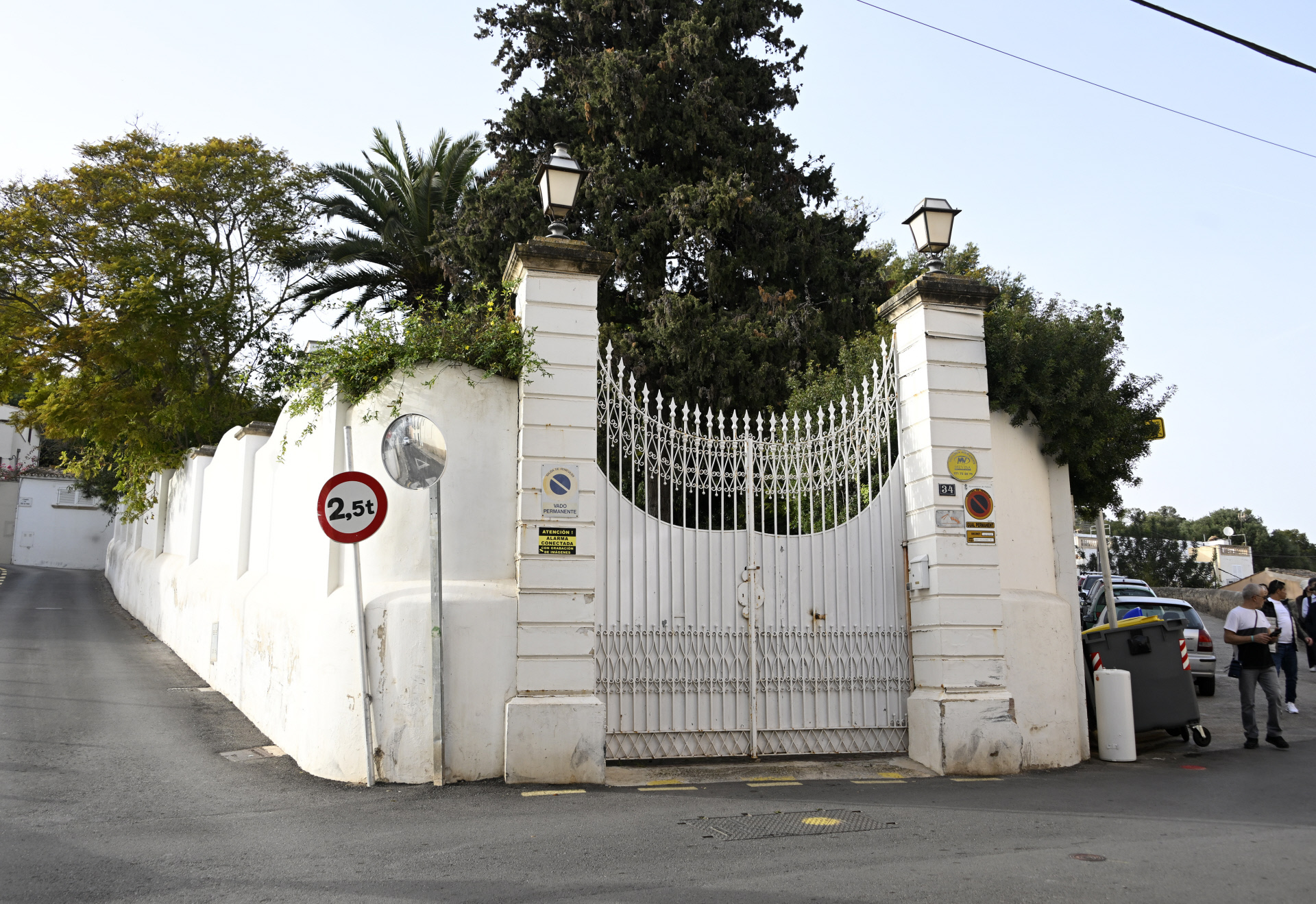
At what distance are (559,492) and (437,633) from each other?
1.40 m

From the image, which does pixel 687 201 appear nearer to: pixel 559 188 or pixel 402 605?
→ pixel 559 188

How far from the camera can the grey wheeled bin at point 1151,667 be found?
29.1ft

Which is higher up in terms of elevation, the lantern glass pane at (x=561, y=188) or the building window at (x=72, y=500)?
the building window at (x=72, y=500)

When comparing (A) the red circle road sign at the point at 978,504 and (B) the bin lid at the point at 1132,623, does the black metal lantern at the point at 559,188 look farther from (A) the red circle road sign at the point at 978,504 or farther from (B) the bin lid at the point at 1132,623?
(B) the bin lid at the point at 1132,623

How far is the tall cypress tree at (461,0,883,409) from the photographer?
19.2m

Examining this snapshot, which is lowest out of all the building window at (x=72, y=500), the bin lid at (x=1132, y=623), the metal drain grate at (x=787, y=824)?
the metal drain grate at (x=787, y=824)

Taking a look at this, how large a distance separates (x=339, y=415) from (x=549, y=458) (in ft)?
5.61

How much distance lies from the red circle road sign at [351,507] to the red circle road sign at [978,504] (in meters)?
4.79

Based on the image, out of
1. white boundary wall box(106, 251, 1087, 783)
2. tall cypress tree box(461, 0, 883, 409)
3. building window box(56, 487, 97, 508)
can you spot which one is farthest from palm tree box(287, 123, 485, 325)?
building window box(56, 487, 97, 508)

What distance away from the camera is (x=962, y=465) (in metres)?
8.38

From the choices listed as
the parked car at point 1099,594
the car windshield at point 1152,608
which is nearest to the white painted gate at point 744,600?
the parked car at point 1099,594

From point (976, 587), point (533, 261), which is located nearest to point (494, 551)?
point (533, 261)

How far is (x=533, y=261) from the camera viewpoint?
774cm

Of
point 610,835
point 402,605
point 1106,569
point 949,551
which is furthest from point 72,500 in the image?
point 610,835
